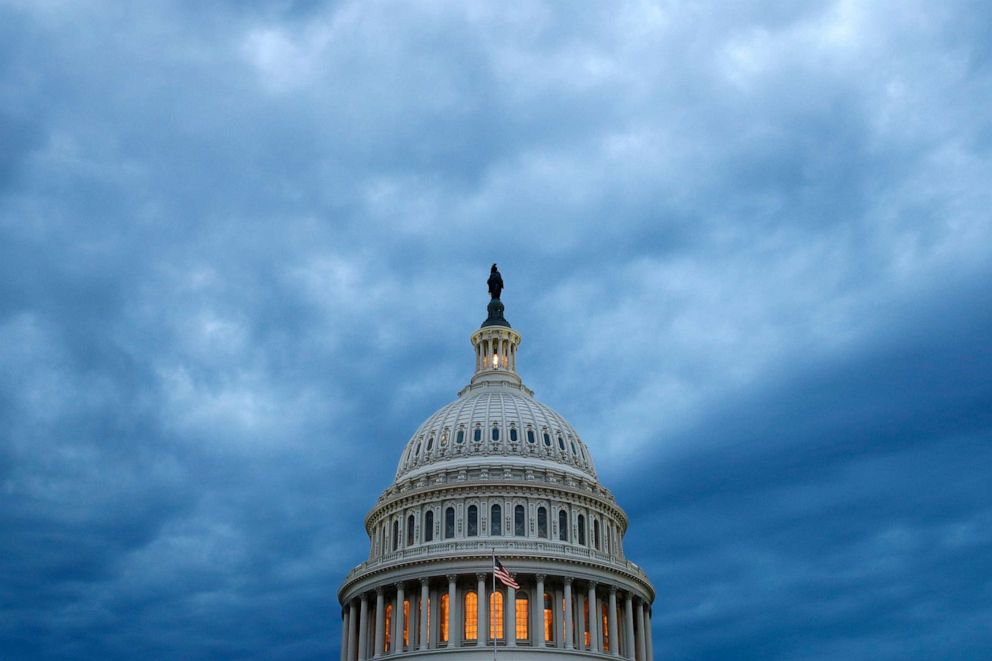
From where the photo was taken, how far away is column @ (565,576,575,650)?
88812 millimetres

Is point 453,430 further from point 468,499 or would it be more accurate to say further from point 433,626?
point 433,626

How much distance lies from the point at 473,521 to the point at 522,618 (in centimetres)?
1001

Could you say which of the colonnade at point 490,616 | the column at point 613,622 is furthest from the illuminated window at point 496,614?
the column at point 613,622

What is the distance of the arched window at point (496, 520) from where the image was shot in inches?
3767

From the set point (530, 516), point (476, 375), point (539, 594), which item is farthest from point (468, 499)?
point (476, 375)

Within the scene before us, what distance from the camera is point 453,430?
344 feet

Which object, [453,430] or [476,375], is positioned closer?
[453,430]

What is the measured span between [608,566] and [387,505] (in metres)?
22.1

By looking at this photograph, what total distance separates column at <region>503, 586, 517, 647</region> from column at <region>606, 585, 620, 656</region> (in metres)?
9.03

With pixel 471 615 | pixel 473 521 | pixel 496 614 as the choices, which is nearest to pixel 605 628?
pixel 496 614

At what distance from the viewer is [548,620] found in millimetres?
91500

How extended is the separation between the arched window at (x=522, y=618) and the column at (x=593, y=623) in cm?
537

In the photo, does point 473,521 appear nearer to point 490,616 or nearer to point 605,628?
point 490,616

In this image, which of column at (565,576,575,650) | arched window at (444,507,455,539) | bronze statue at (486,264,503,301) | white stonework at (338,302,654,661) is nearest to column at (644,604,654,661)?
white stonework at (338,302,654,661)
